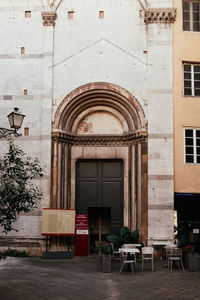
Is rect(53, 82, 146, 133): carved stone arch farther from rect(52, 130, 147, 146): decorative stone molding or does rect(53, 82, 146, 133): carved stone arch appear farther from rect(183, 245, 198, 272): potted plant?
rect(183, 245, 198, 272): potted plant

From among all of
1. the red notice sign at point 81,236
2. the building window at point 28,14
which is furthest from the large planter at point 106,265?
A: the building window at point 28,14

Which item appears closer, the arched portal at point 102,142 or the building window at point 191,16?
the arched portal at point 102,142

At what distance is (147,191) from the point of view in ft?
56.4

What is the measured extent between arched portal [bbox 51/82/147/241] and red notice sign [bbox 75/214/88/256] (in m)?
0.89

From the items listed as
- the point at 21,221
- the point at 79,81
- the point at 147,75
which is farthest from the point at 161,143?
the point at 21,221

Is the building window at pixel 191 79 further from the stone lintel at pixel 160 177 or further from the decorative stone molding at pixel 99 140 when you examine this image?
the stone lintel at pixel 160 177

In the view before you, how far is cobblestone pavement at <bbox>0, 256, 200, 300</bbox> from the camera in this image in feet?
32.5

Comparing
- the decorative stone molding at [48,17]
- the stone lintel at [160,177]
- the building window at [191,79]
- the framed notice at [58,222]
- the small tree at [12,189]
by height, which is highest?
the decorative stone molding at [48,17]

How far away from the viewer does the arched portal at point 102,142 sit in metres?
17.5

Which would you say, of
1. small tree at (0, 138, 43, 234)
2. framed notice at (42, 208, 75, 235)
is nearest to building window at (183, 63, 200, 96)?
framed notice at (42, 208, 75, 235)

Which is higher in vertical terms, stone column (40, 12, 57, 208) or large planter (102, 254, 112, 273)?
stone column (40, 12, 57, 208)

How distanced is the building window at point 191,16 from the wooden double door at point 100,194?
6.93m

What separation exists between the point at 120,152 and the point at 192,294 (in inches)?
360

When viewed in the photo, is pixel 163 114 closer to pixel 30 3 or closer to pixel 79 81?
pixel 79 81
